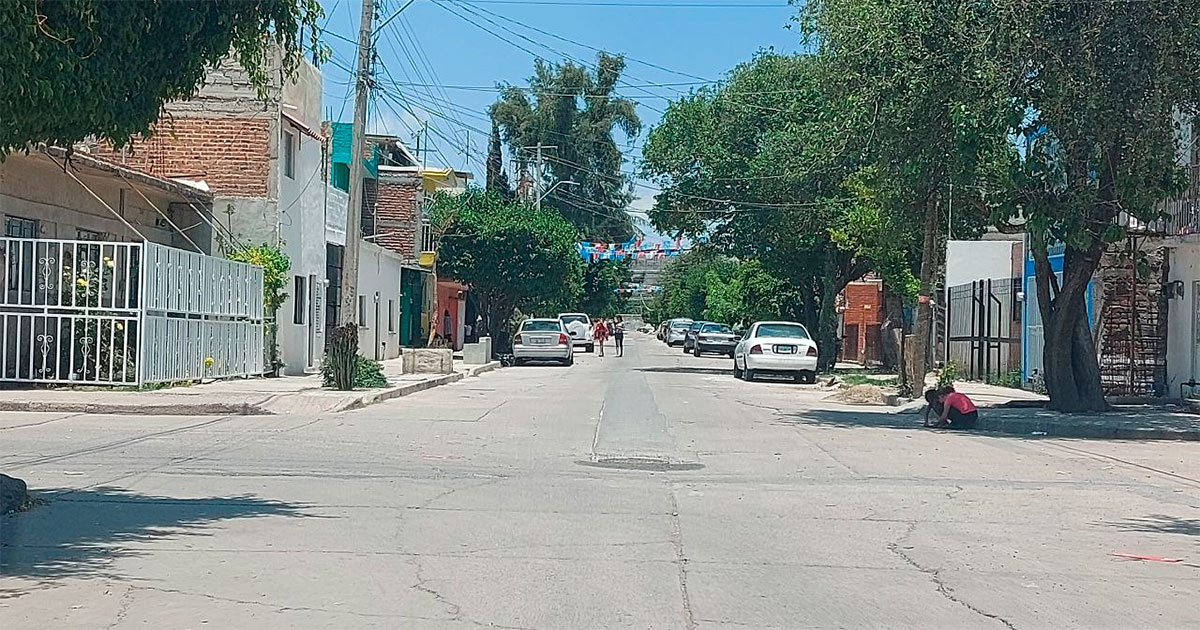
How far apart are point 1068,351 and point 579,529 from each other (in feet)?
47.3

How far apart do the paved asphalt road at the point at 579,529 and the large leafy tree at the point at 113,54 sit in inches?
116

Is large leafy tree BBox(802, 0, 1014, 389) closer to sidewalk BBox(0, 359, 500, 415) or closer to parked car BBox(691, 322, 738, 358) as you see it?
sidewalk BBox(0, 359, 500, 415)

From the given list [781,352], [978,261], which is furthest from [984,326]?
[781,352]

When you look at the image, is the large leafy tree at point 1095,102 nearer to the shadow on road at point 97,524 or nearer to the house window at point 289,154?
the shadow on road at point 97,524

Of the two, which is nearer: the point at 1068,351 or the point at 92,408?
the point at 92,408

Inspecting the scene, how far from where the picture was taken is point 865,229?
32.4 metres

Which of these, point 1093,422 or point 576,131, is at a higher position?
point 576,131

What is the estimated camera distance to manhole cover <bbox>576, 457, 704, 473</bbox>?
14.3 meters

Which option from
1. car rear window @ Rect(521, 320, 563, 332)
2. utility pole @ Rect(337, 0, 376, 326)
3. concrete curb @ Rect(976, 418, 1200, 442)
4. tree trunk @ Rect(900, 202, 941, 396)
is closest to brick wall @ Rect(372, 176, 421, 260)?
car rear window @ Rect(521, 320, 563, 332)

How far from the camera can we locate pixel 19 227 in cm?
2255

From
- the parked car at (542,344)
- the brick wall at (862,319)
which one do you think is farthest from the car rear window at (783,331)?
the brick wall at (862,319)

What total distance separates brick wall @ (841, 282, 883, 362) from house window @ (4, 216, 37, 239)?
114ft

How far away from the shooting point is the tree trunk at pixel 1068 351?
71.2 feet

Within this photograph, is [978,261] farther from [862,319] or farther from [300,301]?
[300,301]
